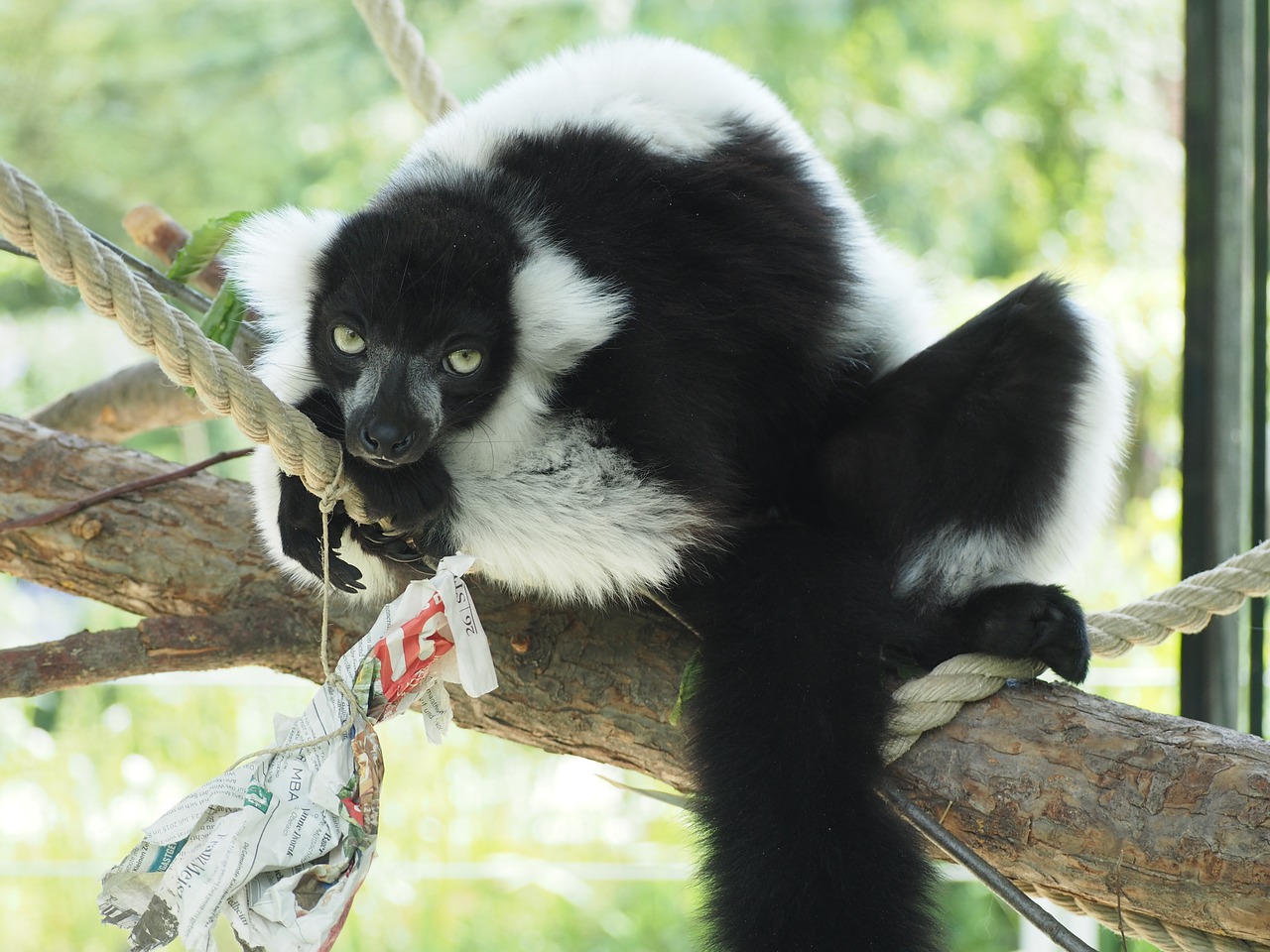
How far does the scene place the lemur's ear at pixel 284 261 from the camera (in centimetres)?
194

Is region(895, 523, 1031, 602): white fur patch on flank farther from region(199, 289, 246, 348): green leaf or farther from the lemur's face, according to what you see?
region(199, 289, 246, 348): green leaf

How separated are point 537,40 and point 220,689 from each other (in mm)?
4654

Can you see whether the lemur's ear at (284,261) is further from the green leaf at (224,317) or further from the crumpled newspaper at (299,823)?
the crumpled newspaper at (299,823)

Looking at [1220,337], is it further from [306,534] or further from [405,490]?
[306,534]

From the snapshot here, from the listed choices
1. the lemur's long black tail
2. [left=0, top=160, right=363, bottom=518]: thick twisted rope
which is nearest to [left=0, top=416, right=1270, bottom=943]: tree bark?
the lemur's long black tail

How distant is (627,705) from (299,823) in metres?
0.67

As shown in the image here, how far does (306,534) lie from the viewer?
5.97 ft

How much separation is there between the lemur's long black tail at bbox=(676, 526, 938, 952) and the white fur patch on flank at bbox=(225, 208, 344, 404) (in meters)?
0.74

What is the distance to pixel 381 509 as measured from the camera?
5.72ft

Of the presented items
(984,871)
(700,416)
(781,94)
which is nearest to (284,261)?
(700,416)

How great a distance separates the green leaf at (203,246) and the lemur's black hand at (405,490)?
782 mm

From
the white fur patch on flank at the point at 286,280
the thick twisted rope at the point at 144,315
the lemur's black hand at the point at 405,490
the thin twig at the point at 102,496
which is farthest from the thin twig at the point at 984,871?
the thin twig at the point at 102,496

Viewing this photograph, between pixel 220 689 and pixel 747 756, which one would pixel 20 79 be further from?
pixel 747 756

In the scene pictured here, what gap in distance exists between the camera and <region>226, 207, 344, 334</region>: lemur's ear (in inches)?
76.5
